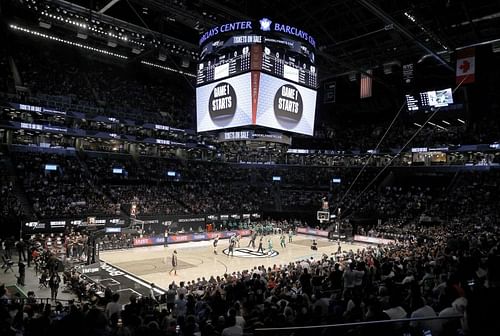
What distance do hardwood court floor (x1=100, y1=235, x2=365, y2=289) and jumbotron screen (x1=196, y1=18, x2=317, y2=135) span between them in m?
9.30

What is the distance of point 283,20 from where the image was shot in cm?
2730

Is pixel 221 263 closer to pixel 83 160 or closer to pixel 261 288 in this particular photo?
pixel 261 288

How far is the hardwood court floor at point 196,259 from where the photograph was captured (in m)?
22.9

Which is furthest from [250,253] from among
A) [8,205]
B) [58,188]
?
[8,205]

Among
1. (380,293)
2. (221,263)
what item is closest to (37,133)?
(221,263)

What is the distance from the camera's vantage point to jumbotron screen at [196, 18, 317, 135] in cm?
1752

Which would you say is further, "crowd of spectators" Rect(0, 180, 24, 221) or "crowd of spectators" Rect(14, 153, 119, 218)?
"crowd of spectators" Rect(14, 153, 119, 218)

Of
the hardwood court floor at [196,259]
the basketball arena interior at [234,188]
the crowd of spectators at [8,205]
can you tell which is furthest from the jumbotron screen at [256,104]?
the crowd of spectators at [8,205]

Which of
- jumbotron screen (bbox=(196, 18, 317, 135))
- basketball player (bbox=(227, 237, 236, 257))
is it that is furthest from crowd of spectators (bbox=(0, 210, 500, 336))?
basketball player (bbox=(227, 237, 236, 257))

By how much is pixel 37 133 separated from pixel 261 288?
36.1 m

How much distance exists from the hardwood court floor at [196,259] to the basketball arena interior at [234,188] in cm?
25

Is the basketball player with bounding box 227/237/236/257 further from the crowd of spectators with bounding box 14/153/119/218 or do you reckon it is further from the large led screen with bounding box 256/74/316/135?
the large led screen with bounding box 256/74/316/135

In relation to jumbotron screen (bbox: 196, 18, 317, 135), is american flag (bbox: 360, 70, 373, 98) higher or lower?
higher

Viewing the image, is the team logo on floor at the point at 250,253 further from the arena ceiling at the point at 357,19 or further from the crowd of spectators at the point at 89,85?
the crowd of spectators at the point at 89,85
